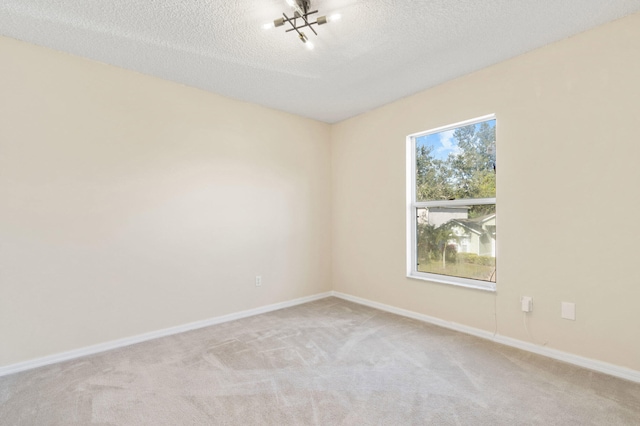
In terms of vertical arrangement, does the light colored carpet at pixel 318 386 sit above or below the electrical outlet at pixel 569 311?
below

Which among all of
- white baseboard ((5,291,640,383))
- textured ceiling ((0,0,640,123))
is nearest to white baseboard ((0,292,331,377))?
white baseboard ((5,291,640,383))

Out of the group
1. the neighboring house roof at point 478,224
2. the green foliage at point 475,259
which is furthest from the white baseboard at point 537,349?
the neighboring house roof at point 478,224

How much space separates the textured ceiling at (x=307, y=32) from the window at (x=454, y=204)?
64 cm

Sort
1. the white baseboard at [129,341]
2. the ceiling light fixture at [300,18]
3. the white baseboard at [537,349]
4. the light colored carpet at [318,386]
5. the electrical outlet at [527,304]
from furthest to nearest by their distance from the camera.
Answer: the electrical outlet at [527,304]
the white baseboard at [129,341]
the white baseboard at [537,349]
the ceiling light fixture at [300,18]
the light colored carpet at [318,386]

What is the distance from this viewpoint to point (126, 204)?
9.48 feet

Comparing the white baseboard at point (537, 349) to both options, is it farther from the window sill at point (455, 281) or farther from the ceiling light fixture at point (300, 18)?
the ceiling light fixture at point (300, 18)

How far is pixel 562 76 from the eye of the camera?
249cm

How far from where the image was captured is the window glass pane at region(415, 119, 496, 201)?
3.05m

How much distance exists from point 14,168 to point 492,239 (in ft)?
13.4

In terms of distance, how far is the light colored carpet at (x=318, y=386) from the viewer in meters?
1.81

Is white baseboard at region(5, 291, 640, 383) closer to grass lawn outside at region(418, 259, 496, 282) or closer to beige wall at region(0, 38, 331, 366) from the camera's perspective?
beige wall at region(0, 38, 331, 366)

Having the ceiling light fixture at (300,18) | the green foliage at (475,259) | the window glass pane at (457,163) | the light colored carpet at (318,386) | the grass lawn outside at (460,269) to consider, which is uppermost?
the ceiling light fixture at (300,18)

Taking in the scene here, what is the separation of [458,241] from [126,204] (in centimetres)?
330

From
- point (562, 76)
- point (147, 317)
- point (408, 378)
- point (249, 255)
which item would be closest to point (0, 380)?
point (147, 317)
